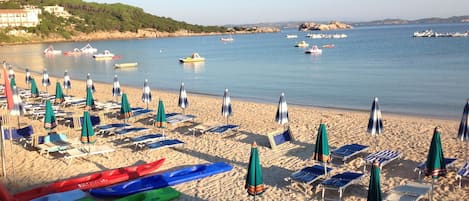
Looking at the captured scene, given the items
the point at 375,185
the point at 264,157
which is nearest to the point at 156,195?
the point at 264,157

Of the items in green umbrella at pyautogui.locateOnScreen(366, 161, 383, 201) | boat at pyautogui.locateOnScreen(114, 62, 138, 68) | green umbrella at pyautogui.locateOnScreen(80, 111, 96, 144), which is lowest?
boat at pyautogui.locateOnScreen(114, 62, 138, 68)

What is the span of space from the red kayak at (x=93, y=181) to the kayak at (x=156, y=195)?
4.43 ft

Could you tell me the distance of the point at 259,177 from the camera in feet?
27.0

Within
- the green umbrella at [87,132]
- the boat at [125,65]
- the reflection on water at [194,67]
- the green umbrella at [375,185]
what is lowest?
the reflection on water at [194,67]

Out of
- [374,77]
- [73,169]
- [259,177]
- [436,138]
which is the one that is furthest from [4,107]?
[374,77]

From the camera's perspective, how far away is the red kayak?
10.0 m

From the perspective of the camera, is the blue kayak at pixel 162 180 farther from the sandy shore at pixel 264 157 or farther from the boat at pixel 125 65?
the boat at pixel 125 65

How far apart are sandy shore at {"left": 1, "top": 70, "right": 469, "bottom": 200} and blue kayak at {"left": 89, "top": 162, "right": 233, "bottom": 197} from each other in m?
0.22

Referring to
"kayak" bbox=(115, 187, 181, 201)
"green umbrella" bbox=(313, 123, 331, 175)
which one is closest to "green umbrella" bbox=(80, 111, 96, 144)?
"kayak" bbox=(115, 187, 181, 201)

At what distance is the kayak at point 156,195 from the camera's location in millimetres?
9555

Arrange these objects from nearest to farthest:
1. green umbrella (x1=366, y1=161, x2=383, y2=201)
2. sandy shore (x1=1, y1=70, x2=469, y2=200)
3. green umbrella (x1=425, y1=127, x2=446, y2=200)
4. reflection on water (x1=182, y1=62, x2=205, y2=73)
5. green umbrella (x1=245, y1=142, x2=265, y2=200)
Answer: green umbrella (x1=366, y1=161, x2=383, y2=201), green umbrella (x1=245, y1=142, x2=265, y2=200), green umbrella (x1=425, y1=127, x2=446, y2=200), sandy shore (x1=1, y1=70, x2=469, y2=200), reflection on water (x1=182, y1=62, x2=205, y2=73)

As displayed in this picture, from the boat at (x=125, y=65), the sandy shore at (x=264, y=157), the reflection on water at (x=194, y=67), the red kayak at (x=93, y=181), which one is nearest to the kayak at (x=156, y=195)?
the sandy shore at (x=264, y=157)

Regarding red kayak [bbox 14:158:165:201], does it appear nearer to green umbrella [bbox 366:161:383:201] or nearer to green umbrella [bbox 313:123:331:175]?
green umbrella [bbox 313:123:331:175]

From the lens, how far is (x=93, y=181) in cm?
1071
